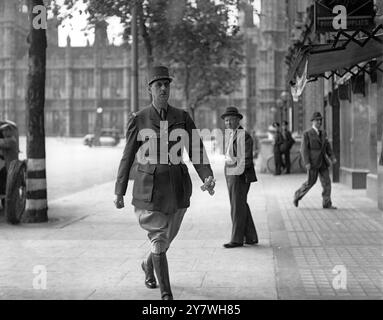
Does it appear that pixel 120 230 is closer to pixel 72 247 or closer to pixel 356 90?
pixel 72 247

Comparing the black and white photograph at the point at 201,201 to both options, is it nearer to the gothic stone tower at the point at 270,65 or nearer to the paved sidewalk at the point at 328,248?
the paved sidewalk at the point at 328,248

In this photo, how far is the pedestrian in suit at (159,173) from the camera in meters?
5.02

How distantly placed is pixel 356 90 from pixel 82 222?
711 cm

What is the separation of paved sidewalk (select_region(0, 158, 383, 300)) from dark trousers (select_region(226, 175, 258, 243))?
10.0 inches

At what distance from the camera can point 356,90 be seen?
44.8ft

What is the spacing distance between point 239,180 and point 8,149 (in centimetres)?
510

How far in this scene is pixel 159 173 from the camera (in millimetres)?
5055

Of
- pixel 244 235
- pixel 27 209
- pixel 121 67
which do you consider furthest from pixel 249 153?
pixel 121 67

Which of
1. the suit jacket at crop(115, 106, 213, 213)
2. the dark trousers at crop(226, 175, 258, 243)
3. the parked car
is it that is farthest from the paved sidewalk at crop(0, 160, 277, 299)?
the parked car

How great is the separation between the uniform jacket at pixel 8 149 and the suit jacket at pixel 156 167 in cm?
622

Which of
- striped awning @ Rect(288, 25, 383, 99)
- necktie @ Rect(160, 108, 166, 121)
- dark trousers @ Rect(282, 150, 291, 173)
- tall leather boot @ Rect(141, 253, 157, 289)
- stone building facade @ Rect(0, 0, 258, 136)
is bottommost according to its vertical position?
tall leather boot @ Rect(141, 253, 157, 289)

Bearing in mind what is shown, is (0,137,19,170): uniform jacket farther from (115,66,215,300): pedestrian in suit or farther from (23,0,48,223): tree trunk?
(115,66,215,300): pedestrian in suit

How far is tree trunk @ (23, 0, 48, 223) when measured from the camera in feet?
32.9

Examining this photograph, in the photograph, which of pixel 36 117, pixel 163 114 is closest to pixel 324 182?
pixel 36 117
